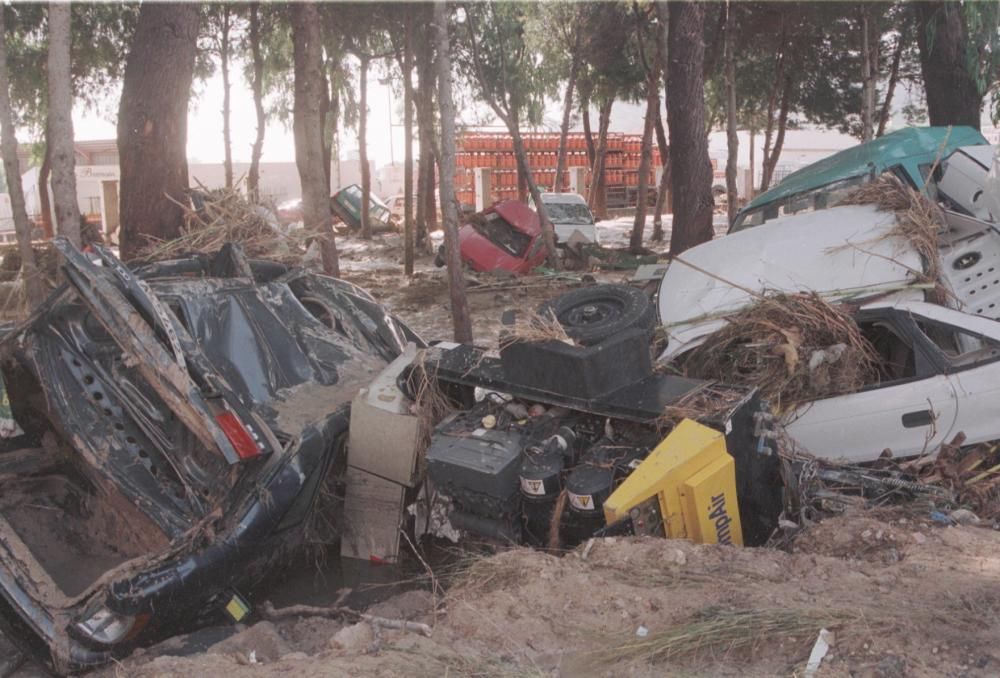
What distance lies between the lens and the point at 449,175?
9.11 m

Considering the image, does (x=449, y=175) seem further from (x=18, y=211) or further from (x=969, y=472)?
(x=969, y=472)

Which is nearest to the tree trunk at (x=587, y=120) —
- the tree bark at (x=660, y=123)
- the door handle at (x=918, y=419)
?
the tree bark at (x=660, y=123)

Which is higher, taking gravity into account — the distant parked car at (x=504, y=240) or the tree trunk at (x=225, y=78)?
the tree trunk at (x=225, y=78)

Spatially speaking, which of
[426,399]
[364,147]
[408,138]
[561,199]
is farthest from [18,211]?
[364,147]

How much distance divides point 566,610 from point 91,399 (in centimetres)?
276

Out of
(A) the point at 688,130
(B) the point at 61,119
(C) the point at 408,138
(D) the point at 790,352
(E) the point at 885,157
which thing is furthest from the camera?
(C) the point at 408,138

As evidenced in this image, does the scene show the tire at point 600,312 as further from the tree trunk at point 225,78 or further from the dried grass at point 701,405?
the tree trunk at point 225,78

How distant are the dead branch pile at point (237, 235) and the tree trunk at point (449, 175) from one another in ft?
6.64

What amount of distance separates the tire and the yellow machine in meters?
0.79

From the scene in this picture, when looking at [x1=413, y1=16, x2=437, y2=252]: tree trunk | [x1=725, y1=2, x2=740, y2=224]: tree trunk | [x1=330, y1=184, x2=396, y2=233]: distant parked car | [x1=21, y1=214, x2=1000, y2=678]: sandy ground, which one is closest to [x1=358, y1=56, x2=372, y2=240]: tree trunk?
[x1=330, y1=184, x2=396, y2=233]: distant parked car

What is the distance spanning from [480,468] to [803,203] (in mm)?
6209

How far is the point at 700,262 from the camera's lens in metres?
6.93

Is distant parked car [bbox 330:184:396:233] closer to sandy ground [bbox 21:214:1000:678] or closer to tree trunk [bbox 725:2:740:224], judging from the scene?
tree trunk [bbox 725:2:740:224]

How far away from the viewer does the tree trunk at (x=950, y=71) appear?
43.4 feet
